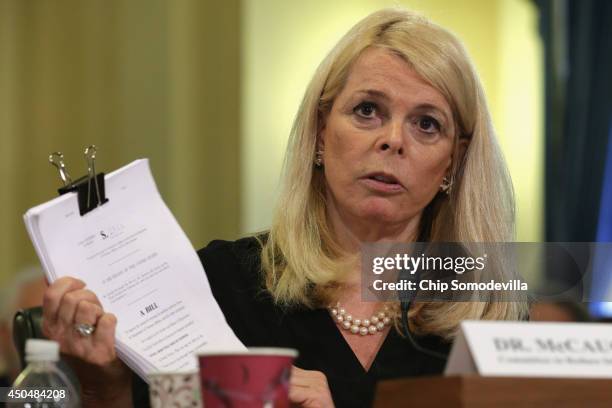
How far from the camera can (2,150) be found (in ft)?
17.3

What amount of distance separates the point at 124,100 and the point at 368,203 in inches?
125

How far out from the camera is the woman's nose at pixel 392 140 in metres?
2.04

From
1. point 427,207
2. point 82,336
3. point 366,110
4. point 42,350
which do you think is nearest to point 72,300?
point 82,336

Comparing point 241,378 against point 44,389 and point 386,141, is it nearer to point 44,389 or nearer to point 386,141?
point 44,389

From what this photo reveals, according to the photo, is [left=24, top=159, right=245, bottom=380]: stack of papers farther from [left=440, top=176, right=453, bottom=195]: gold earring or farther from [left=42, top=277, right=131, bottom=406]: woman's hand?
[left=440, top=176, right=453, bottom=195]: gold earring

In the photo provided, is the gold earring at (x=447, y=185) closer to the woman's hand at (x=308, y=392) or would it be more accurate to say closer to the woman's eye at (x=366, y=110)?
the woman's eye at (x=366, y=110)

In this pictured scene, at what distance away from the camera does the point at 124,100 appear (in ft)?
16.5

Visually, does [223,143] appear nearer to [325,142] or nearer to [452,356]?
[325,142]

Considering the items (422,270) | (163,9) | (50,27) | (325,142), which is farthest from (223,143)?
(422,270)

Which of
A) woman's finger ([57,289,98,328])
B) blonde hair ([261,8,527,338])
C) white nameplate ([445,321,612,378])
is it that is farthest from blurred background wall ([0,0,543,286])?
white nameplate ([445,321,612,378])

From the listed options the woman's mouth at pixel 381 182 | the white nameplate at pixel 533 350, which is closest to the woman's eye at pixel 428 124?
the woman's mouth at pixel 381 182

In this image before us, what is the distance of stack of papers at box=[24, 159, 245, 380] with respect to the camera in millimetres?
1515

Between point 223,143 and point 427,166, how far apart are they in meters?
2.94

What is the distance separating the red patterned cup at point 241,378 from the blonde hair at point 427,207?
891mm
